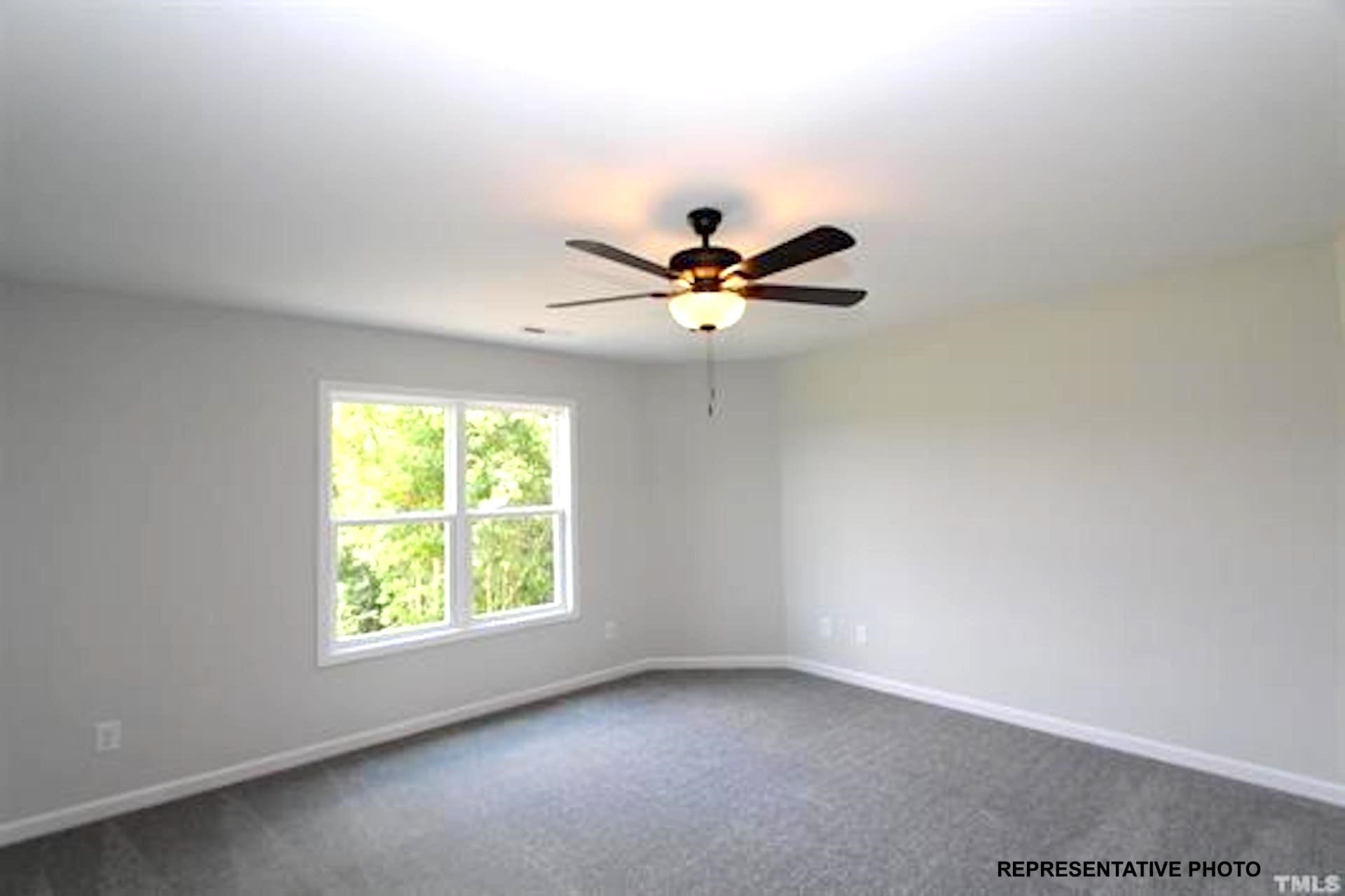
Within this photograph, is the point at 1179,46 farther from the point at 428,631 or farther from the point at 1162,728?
the point at 428,631

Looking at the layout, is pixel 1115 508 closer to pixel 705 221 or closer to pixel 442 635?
pixel 705 221

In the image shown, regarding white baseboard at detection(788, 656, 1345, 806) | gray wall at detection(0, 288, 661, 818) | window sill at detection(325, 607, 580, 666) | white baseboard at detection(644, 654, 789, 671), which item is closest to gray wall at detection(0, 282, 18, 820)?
gray wall at detection(0, 288, 661, 818)

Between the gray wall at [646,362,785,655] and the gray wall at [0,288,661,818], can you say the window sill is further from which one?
the gray wall at [646,362,785,655]

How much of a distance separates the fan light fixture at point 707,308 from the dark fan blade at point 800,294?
5 centimetres

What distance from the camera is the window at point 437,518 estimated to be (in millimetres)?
4090

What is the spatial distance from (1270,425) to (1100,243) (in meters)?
1.20

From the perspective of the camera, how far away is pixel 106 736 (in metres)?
3.18

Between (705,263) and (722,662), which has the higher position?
(705,263)

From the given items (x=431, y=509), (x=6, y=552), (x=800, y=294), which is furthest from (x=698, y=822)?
(x=6, y=552)

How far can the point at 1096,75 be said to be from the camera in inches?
67.9

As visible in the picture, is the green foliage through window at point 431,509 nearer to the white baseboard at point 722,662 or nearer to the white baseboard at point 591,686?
the white baseboard at point 591,686

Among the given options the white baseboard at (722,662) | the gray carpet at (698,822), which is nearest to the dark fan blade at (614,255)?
the gray carpet at (698,822)

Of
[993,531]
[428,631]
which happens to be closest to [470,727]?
[428,631]

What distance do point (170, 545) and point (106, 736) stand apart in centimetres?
89
